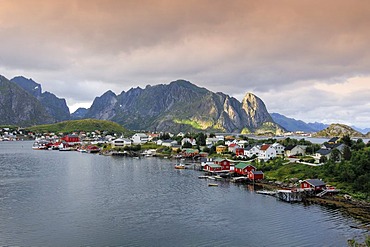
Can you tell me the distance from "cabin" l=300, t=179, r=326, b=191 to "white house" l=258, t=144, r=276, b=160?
1028 inches

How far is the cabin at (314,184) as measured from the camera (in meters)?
44.3

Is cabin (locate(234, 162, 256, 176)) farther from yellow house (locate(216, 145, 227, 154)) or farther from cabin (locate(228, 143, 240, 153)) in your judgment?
yellow house (locate(216, 145, 227, 154))

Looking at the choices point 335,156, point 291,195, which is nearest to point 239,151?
point 335,156

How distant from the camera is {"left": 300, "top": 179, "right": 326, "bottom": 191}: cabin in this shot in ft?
145

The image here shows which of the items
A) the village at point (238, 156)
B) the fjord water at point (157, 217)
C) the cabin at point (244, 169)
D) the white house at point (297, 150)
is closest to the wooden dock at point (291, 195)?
the village at point (238, 156)

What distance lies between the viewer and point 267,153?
7262 cm

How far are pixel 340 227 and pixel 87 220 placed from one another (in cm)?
2433

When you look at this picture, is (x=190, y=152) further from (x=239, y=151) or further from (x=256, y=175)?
(x=256, y=175)

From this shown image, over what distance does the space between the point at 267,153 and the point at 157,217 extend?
44.4 meters

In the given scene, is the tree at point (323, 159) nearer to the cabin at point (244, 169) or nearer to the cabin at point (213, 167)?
the cabin at point (244, 169)

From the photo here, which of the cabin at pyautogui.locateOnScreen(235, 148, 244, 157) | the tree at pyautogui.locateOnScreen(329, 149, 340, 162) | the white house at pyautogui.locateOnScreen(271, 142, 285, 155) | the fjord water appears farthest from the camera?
the cabin at pyautogui.locateOnScreen(235, 148, 244, 157)

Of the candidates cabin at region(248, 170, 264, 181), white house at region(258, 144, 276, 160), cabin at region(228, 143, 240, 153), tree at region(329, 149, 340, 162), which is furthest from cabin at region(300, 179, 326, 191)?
cabin at region(228, 143, 240, 153)

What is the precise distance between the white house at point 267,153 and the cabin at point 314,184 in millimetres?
26120

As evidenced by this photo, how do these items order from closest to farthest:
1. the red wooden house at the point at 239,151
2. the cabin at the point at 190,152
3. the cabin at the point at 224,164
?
the cabin at the point at 224,164 < the red wooden house at the point at 239,151 < the cabin at the point at 190,152
